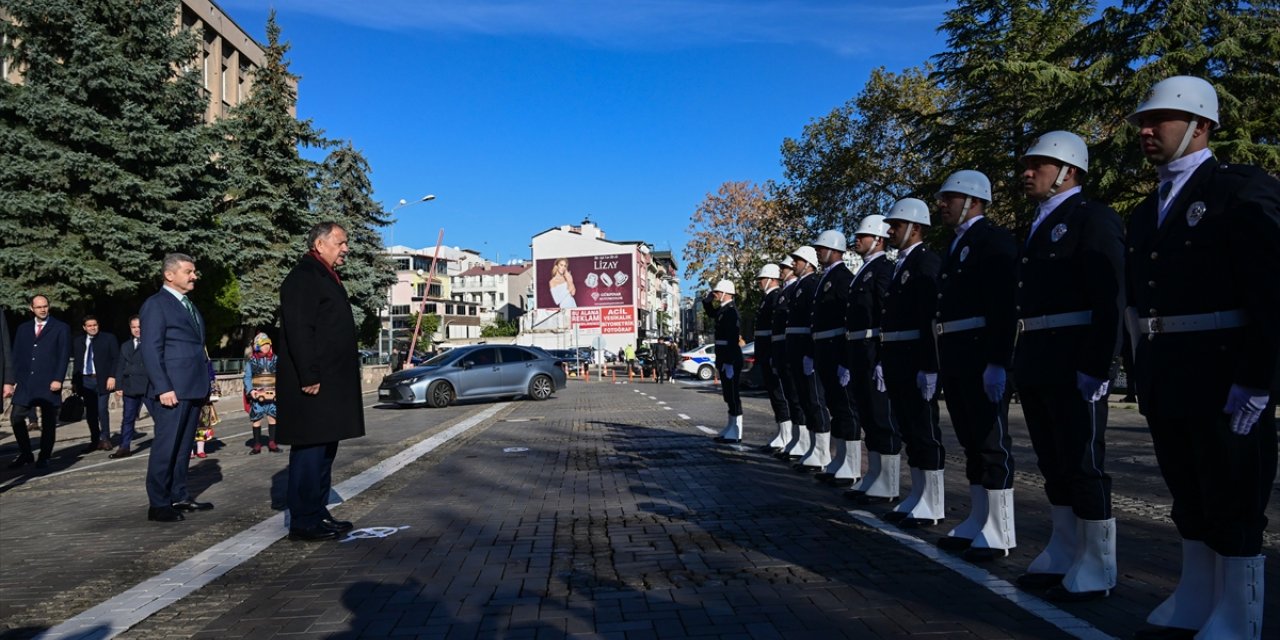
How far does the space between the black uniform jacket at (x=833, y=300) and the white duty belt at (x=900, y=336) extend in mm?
1324

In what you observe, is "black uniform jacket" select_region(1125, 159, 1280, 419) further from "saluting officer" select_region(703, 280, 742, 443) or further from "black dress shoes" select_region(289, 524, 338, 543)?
"saluting officer" select_region(703, 280, 742, 443)

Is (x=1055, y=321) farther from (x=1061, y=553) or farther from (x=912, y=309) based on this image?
(x=912, y=309)

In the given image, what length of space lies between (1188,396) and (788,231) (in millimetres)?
42884

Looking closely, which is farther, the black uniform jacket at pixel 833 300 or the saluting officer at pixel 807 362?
the saluting officer at pixel 807 362

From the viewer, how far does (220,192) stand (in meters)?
27.5

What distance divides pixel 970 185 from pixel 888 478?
2578 millimetres

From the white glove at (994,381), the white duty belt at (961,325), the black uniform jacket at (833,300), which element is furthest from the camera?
the black uniform jacket at (833,300)

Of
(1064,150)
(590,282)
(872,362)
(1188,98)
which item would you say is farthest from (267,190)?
(590,282)

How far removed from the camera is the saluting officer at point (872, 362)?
7.21 meters

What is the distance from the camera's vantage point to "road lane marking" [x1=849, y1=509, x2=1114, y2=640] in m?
3.85

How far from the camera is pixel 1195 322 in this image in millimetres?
3512

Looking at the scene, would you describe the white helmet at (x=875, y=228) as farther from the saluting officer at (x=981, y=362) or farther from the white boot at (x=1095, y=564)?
the white boot at (x=1095, y=564)

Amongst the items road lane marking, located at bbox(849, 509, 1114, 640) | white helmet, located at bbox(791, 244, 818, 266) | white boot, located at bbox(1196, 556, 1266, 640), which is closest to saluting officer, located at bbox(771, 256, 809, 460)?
white helmet, located at bbox(791, 244, 818, 266)

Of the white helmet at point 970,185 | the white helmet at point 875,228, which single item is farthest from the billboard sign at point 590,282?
the white helmet at point 970,185
